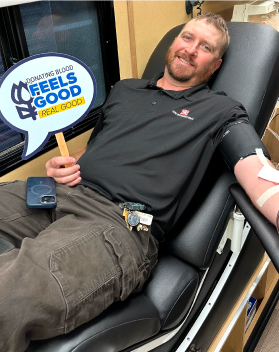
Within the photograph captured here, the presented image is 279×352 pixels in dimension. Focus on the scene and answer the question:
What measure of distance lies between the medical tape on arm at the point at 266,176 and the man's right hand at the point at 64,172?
61cm

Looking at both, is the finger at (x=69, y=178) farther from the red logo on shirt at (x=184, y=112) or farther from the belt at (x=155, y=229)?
the red logo on shirt at (x=184, y=112)

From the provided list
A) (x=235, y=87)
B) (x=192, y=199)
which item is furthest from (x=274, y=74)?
(x=192, y=199)

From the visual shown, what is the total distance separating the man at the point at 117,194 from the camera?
0.80 m

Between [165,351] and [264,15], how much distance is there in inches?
76.4

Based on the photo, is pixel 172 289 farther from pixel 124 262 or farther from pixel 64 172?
pixel 64 172

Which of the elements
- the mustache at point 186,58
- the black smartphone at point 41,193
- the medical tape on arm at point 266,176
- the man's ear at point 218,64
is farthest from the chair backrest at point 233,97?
the black smartphone at point 41,193

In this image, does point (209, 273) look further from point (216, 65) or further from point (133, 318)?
point (216, 65)

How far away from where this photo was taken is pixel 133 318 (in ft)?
3.01

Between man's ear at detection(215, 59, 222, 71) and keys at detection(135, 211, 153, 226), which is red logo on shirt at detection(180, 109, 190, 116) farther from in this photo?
keys at detection(135, 211, 153, 226)

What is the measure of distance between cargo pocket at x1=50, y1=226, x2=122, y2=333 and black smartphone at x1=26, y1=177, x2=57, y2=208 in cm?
23

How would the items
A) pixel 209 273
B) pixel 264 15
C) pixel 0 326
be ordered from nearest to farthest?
pixel 0 326, pixel 209 273, pixel 264 15

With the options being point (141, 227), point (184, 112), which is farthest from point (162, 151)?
point (141, 227)

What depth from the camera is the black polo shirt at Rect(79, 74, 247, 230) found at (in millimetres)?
1146

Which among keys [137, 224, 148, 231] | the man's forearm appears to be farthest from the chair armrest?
keys [137, 224, 148, 231]
